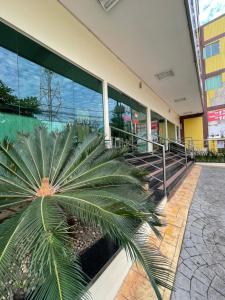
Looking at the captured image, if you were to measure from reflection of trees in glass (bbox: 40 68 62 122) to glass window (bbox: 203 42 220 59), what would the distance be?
20185 mm

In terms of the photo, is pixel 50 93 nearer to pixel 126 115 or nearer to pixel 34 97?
pixel 34 97

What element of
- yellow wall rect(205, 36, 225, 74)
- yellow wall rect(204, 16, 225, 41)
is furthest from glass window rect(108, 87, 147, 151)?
yellow wall rect(204, 16, 225, 41)

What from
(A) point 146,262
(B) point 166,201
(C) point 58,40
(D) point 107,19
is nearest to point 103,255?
(A) point 146,262

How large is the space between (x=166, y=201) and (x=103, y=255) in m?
2.38

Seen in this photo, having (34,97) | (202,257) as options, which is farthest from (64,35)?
(202,257)

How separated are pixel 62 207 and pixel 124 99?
5597mm

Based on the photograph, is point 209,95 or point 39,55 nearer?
point 39,55

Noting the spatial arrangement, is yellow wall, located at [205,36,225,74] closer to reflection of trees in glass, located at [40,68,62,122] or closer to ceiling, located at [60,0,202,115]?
ceiling, located at [60,0,202,115]

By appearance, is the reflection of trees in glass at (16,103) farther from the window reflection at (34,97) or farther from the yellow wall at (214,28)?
the yellow wall at (214,28)

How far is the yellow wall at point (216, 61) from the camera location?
18777mm

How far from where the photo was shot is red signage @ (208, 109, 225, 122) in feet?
60.7

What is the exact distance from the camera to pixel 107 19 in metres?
4.48

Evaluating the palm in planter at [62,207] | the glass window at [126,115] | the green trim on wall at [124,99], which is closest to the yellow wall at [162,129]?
the glass window at [126,115]

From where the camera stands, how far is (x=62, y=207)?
177 cm
